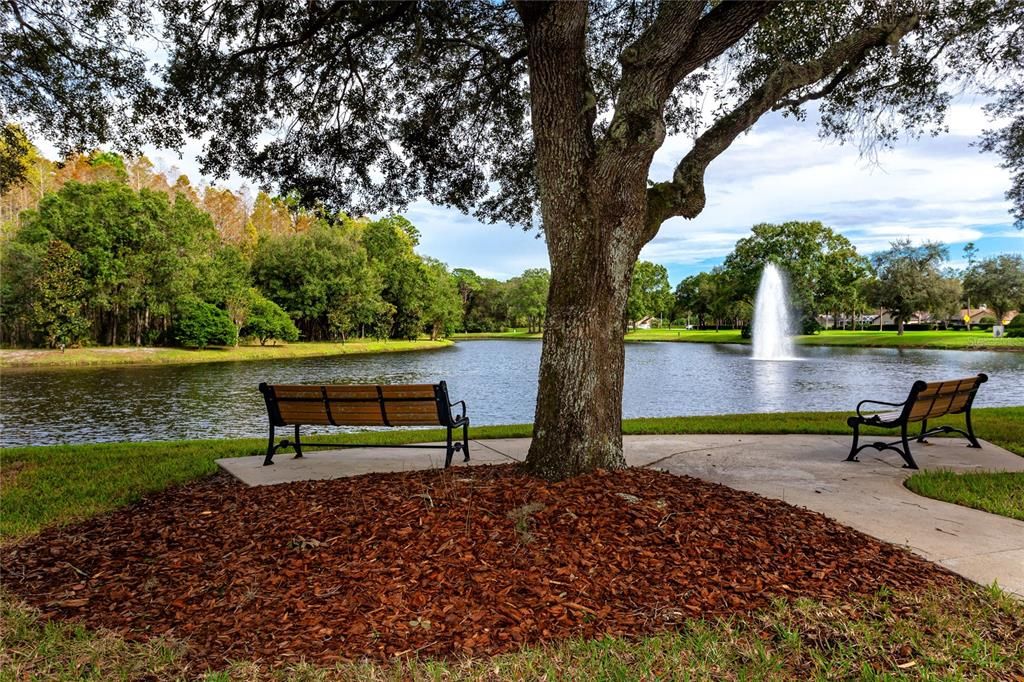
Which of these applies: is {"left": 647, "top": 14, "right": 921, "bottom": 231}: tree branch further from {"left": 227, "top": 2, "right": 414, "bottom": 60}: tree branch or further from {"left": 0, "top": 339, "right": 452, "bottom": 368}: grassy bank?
{"left": 0, "top": 339, "right": 452, "bottom": 368}: grassy bank

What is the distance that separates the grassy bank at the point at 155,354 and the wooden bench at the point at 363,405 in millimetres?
30687

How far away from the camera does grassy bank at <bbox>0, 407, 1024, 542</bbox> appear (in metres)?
4.86

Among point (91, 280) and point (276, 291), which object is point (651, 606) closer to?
point (91, 280)

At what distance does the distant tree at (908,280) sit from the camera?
53.0 metres

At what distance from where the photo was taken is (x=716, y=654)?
95.0 inches

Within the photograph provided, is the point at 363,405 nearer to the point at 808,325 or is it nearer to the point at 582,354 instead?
the point at 582,354

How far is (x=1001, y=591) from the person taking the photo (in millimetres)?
2959

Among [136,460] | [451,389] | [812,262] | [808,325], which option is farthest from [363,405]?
[808,325]

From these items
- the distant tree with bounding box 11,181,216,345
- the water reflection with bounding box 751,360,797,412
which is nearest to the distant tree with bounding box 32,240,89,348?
the distant tree with bounding box 11,181,216,345

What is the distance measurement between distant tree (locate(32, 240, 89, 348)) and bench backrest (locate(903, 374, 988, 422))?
3801 cm

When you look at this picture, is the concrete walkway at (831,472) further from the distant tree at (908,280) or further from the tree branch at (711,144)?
the distant tree at (908,280)

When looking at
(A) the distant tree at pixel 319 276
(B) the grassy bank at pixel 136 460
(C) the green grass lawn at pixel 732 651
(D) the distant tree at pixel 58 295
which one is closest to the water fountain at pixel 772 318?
(B) the grassy bank at pixel 136 460

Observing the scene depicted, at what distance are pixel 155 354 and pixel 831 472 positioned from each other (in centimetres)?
3647

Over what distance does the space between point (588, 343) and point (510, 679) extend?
2458mm
